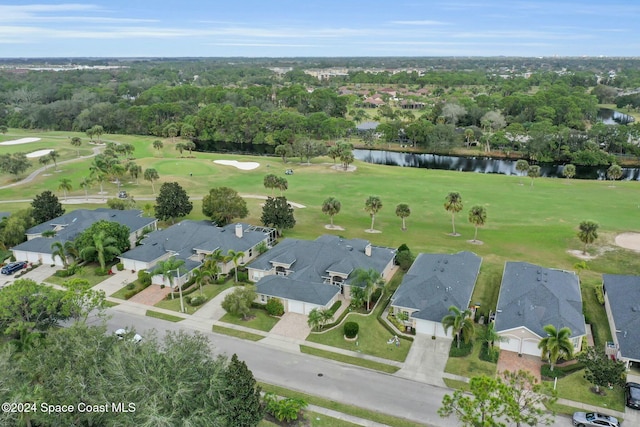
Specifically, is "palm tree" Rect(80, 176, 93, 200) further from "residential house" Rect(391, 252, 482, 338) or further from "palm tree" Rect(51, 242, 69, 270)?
"residential house" Rect(391, 252, 482, 338)

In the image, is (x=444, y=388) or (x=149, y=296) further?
(x=149, y=296)

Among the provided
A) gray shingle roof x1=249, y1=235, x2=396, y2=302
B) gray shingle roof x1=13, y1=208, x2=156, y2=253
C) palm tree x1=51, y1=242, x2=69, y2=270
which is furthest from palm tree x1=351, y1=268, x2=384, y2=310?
palm tree x1=51, y1=242, x2=69, y2=270

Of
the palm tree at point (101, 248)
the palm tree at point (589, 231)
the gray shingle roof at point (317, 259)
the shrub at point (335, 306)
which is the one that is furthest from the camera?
the palm tree at point (589, 231)

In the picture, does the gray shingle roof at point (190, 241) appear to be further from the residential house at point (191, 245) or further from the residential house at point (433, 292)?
the residential house at point (433, 292)

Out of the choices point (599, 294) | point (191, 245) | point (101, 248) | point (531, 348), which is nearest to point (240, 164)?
point (191, 245)

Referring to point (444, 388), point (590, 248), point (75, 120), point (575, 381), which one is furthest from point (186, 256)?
point (75, 120)

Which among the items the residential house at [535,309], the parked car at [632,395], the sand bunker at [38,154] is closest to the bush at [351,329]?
the residential house at [535,309]

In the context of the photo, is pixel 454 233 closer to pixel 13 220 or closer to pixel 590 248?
pixel 590 248
